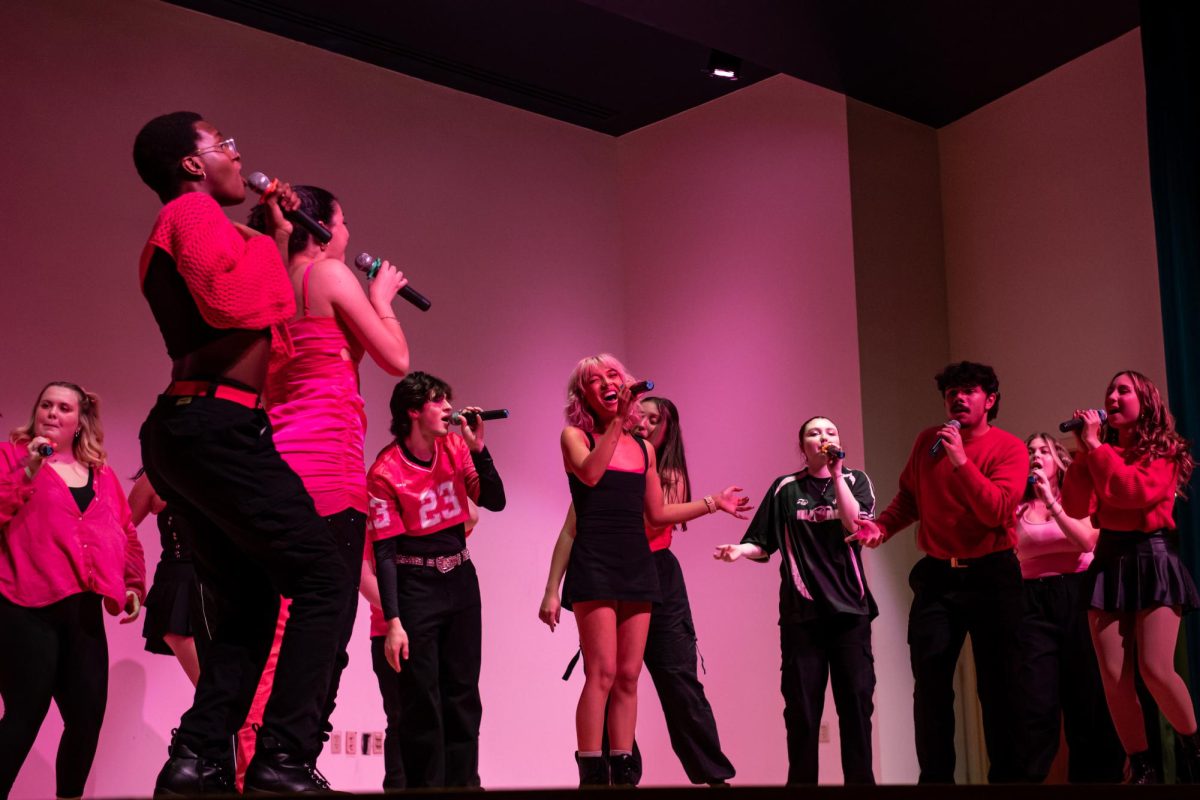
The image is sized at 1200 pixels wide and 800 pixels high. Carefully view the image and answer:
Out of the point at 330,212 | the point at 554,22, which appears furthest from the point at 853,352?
the point at 330,212

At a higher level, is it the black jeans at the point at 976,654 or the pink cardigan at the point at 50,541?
the pink cardigan at the point at 50,541

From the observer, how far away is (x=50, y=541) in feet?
13.0

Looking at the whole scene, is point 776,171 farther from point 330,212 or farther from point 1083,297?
point 330,212

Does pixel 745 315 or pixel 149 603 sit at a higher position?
pixel 745 315

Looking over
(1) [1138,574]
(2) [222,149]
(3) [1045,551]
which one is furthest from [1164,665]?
(2) [222,149]

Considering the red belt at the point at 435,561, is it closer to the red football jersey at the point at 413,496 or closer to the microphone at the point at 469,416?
the red football jersey at the point at 413,496

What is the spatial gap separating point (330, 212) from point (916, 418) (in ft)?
13.6

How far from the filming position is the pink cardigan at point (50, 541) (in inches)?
152

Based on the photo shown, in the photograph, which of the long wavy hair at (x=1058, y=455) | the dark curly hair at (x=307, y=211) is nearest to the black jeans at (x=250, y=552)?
the dark curly hair at (x=307, y=211)

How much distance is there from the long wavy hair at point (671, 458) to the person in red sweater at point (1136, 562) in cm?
139

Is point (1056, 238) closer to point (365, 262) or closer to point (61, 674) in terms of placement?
point (365, 262)

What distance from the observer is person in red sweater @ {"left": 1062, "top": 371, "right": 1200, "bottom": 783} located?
3.94 m

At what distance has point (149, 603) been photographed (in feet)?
15.5

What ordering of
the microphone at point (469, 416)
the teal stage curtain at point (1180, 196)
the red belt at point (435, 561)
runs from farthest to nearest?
the teal stage curtain at point (1180, 196), the microphone at point (469, 416), the red belt at point (435, 561)
